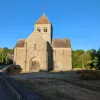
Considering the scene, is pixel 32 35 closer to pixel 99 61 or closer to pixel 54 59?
pixel 54 59

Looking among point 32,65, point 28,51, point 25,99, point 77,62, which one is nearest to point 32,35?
point 28,51

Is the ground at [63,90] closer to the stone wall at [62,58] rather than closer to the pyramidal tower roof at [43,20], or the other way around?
the stone wall at [62,58]

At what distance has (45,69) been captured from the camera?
56.2 m

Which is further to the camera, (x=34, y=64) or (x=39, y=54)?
(x=34, y=64)

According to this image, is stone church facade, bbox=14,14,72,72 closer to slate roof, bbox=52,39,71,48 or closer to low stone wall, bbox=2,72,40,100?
slate roof, bbox=52,39,71,48

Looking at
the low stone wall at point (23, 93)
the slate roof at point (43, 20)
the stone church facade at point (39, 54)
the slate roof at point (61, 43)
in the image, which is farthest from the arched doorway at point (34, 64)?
the low stone wall at point (23, 93)

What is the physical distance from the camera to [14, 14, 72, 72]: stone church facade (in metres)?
57.1

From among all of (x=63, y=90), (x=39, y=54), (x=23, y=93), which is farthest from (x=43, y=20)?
(x=23, y=93)

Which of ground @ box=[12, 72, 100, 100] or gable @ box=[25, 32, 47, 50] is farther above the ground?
gable @ box=[25, 32, 47, 50]

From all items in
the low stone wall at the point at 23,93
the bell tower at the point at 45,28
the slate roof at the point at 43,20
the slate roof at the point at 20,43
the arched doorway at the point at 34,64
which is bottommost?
the low stone wall at the point at 23,93

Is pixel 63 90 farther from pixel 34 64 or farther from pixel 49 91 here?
pixel 34 64

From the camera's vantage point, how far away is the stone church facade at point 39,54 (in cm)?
5712

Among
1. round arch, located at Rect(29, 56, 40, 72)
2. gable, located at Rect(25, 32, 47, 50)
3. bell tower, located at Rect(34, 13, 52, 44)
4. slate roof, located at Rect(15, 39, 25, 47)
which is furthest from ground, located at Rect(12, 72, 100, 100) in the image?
bell tower, located at Rect(34, 13, 52, 44)

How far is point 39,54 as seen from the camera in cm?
5731
